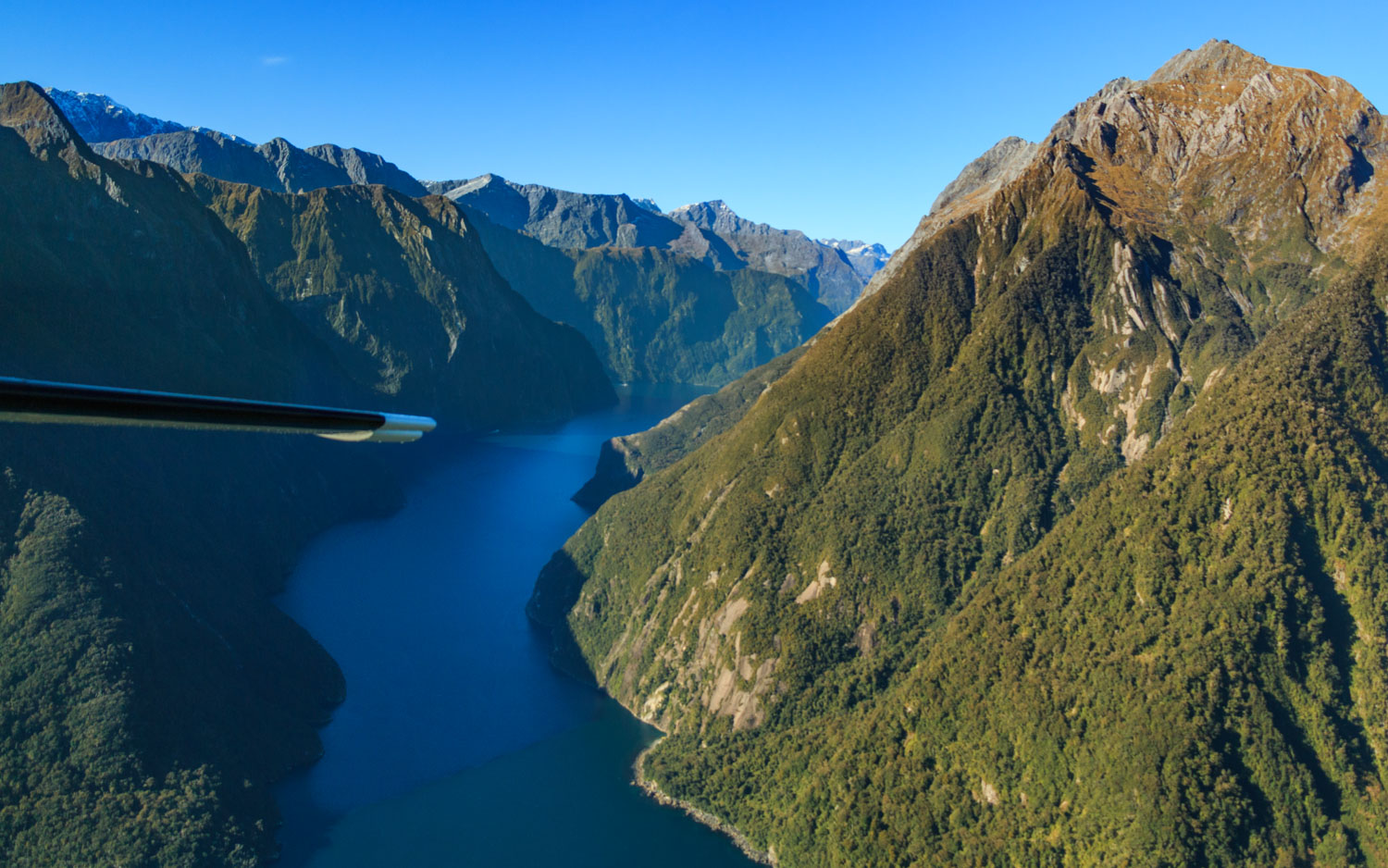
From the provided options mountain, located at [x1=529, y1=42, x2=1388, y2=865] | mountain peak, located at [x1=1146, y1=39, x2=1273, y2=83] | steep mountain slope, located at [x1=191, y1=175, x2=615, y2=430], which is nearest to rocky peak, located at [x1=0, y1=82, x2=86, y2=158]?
steep mountain slope, located at [x1=191, y1=175, x2=615, y2=430]

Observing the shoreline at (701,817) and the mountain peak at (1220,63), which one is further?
the mountain peak at (1220,63)

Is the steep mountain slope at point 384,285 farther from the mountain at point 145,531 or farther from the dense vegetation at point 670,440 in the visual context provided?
the dense vegetation at point 670,440

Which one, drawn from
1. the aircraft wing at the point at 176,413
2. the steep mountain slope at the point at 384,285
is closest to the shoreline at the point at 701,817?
the aircraft wing at the point at 176,413

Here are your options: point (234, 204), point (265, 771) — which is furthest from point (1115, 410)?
point (234, 204)

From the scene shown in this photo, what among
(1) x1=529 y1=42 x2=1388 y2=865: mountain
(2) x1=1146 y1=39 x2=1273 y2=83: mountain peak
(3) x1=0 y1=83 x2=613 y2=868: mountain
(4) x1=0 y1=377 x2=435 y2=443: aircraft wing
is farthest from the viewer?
(2) x1=1146 y1=39 x2=1273 y2=83: mountain peak

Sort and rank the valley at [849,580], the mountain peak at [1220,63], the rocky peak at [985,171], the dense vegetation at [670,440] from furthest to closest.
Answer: the dense vegetation at [670,440] → the rocky peak at [985,171] → the mountain peak at [1220,63] → the valley at [849,580]

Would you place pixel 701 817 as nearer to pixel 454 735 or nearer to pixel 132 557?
pixel 454 735

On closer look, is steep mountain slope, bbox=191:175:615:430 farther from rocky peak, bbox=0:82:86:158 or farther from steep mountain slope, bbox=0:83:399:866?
rocky peak, bbox=0:82:86:158
